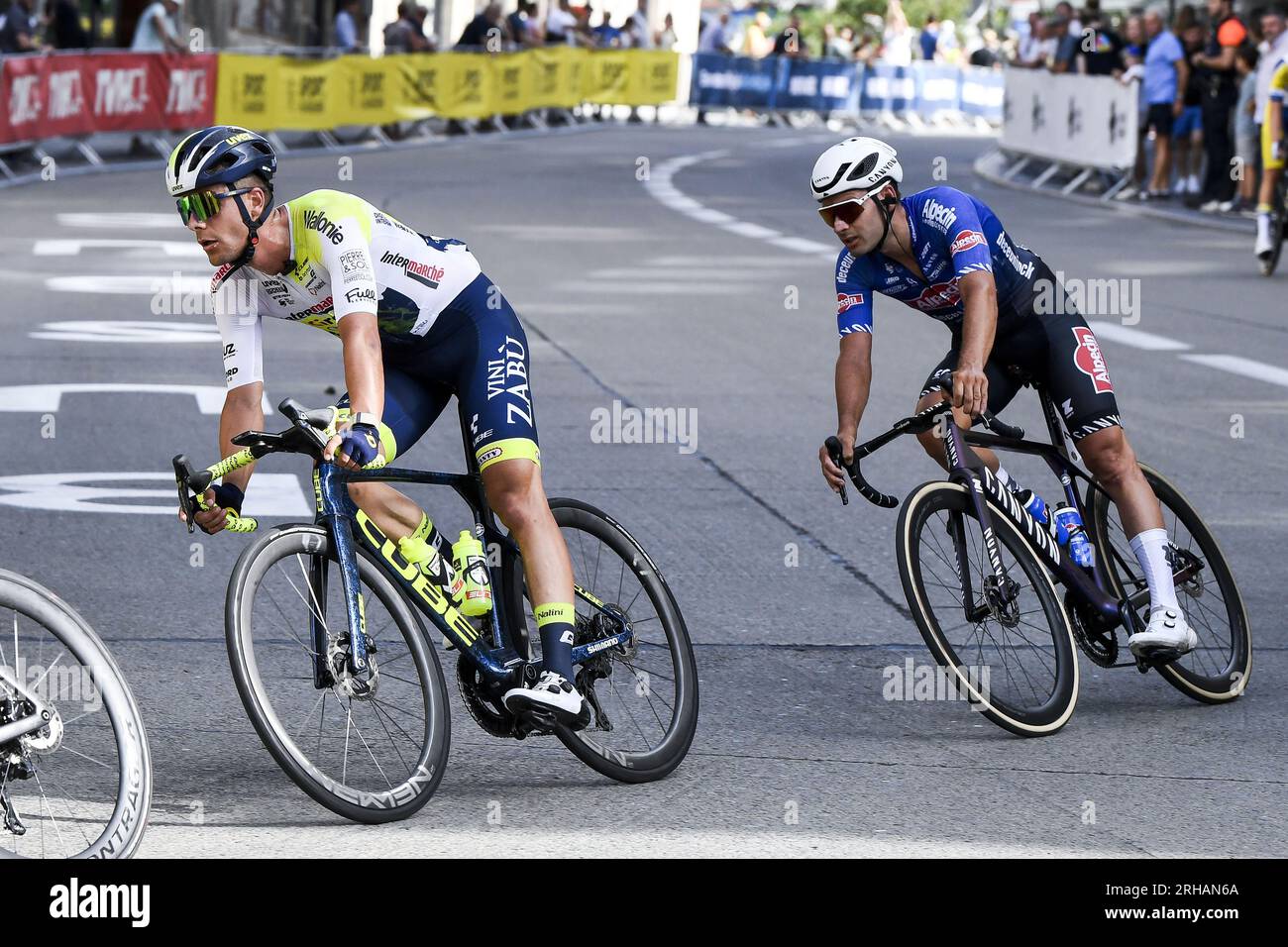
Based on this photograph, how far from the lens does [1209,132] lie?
23469 mm

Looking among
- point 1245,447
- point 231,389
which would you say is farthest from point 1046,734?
point 1245,447

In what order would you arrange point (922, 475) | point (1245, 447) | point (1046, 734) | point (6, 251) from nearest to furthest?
point (1046, 734), point (922, 475), point (1245, 447), point (6, 251)

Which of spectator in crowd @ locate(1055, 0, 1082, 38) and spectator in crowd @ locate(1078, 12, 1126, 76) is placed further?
spectator in crowd @ locate(1055, 0, 1082, 38)

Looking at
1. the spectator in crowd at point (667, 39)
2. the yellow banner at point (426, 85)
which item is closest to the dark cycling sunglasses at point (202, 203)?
the yellow banner at point (426, 85)

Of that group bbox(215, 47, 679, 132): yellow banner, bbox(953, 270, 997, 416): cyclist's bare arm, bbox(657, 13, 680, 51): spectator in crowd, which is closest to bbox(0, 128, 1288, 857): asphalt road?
bbox(953, 270, 997, 416): cyclist's bare arm

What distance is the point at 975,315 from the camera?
6113mm

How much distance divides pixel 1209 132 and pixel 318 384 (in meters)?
14.2

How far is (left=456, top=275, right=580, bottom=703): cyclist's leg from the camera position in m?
5.51

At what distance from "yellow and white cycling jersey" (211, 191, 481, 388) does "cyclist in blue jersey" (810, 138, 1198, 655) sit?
4.07ft

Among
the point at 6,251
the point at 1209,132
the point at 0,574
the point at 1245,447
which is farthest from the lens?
the point at 1209,132

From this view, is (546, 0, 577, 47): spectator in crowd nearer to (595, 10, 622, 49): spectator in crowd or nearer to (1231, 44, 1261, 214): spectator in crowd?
(595, 10, 622, 49): spectator in crowd

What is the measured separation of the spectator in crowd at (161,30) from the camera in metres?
26.7

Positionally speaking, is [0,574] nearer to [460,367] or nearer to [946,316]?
[460,367]
